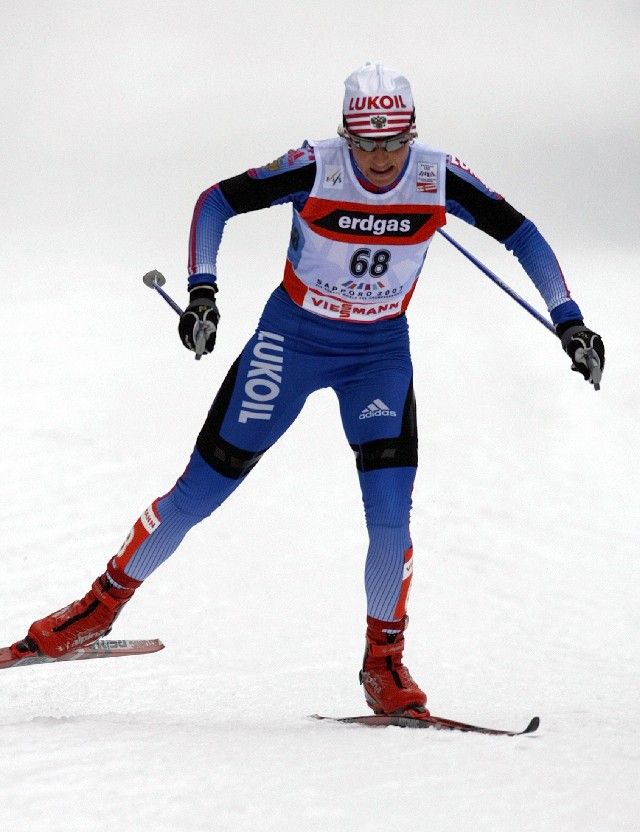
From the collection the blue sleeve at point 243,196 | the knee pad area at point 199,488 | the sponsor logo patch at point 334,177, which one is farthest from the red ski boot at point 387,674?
the sponsor logo patch at point 334,177

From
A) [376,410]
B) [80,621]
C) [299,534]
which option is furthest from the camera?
[299,534]

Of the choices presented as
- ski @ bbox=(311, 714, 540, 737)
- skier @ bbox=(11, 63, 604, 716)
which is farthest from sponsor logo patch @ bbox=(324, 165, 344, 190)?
ski @ bbox=(311, 714, 540, 737)

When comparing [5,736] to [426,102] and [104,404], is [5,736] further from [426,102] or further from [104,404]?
[426,102]

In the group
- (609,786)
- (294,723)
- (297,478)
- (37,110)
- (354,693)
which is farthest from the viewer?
(37,110)

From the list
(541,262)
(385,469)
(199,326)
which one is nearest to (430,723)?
(385,469)

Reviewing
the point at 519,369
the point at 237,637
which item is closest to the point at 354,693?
the point at 237,637

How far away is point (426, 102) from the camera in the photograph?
13883mm

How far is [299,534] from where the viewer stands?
5.80 metres

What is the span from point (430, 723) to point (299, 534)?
258 centimetres

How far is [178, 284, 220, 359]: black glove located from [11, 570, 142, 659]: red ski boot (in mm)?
832

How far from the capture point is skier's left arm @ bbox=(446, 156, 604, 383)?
341 cm

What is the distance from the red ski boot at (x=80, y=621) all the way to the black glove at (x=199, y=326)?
83cm

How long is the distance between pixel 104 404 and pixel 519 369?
103 inches

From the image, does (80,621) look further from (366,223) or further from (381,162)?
(381,162)
